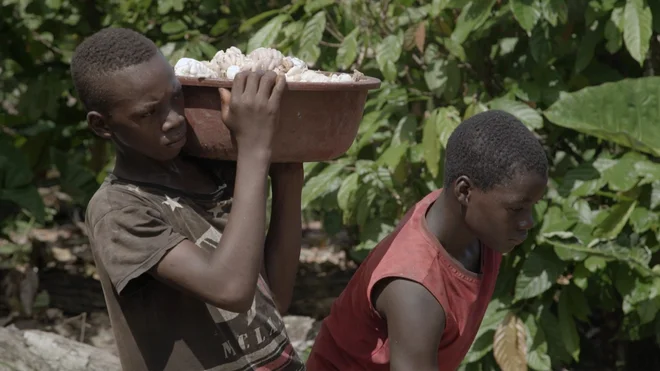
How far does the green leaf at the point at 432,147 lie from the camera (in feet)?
11.8

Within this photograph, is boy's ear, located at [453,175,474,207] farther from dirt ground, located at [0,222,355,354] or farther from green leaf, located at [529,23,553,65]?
dirt ground, located at [0,222,355,354]

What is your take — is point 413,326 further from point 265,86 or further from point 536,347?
point 536,347

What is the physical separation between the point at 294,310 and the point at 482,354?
1.58 m

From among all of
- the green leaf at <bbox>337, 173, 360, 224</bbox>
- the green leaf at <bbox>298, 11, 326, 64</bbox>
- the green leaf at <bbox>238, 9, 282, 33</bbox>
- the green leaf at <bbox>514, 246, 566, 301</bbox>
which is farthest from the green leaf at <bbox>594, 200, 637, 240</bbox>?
the green leaf at <bbox>238, 9, 282, 33</bbox>

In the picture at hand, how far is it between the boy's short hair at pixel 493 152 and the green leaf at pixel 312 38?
1450 millimetres

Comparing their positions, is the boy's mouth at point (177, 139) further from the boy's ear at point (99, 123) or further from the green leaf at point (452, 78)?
the green leaf at point (452, 78)

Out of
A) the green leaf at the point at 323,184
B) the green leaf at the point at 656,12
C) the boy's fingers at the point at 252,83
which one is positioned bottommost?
the green leaf at the point at 323,184

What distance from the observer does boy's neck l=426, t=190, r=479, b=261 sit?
237 cm

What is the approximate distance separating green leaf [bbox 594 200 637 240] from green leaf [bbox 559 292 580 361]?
31 cm

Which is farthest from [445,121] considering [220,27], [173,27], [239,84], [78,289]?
[78,289]

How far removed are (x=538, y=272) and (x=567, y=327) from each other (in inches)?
9.6

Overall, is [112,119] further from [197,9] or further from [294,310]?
[294,310]

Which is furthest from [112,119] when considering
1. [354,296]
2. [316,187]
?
[316,187]

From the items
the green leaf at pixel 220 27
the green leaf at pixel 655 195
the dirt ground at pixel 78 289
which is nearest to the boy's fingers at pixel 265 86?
the green leaf at pixel 655 195
